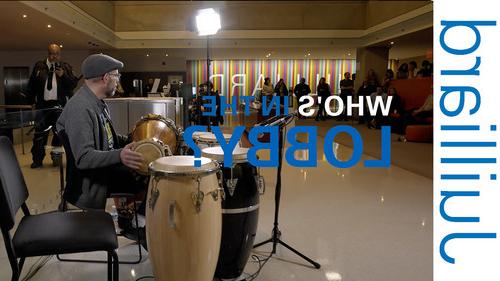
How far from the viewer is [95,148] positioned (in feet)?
6.88

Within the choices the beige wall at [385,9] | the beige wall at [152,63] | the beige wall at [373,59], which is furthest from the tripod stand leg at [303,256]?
the beige wall at [152,63]

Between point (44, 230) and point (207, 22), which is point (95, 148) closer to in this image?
point (44, 230)

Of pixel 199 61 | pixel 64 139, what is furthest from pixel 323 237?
pixel 199 61

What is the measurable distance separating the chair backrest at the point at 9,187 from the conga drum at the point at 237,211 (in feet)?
2.95

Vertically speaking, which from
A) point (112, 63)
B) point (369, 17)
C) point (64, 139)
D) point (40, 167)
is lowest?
point (40, 167)

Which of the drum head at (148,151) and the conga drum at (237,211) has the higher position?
the drum head at (148,151)

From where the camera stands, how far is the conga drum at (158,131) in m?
2.65

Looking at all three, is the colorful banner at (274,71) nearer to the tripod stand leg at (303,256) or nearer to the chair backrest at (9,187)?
the tripod stand leg at (303,256)

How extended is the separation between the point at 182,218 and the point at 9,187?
0.78m

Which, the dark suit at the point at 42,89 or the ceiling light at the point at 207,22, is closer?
the ceiling light at the point at 207,22

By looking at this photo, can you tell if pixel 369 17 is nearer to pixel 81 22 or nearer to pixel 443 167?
pixel 81 22

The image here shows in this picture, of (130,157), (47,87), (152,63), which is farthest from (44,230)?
(152,63)

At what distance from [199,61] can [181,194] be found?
14546 millimetres

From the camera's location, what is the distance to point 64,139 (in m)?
2.09
